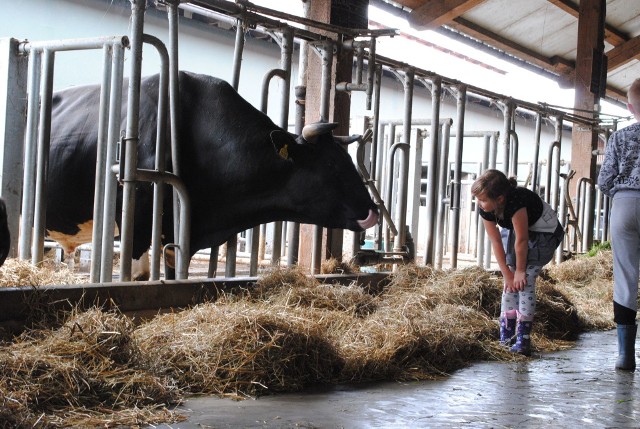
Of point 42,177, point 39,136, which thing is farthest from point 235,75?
point 42,177

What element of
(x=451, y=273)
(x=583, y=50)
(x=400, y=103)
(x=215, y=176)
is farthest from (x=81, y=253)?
(x=400, y=103)

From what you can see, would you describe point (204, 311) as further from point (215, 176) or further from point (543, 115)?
point (543, 115)

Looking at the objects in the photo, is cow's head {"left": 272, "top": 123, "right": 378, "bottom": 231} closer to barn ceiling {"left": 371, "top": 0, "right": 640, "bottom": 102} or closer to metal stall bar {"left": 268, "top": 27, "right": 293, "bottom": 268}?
metal stall bar {"left": 268, "top": 27, "right": 293, "bottom": 268}

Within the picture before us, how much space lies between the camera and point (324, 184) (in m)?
6.07

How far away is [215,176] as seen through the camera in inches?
234

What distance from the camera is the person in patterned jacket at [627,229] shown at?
469 cm

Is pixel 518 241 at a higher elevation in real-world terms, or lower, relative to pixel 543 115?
lower

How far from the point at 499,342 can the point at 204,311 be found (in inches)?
76.3

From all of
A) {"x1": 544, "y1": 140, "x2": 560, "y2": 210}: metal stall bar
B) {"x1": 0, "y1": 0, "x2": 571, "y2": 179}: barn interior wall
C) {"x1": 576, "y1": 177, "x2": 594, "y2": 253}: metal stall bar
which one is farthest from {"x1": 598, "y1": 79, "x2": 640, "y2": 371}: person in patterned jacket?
{"x1": 0, "y1": 0, "x2": 571, "y2": 179}: barn interior wall

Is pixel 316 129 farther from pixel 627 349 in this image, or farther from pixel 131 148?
pixel 627 349

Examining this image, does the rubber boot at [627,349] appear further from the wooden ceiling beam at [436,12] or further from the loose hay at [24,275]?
Answer: the wooden ceiling beam at [436,12]

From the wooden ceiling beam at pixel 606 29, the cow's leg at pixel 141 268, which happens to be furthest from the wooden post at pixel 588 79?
the cow's leg at pixel 141 268

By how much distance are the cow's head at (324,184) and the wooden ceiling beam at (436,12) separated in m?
5.29

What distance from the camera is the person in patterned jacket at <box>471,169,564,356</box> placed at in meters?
4.97
